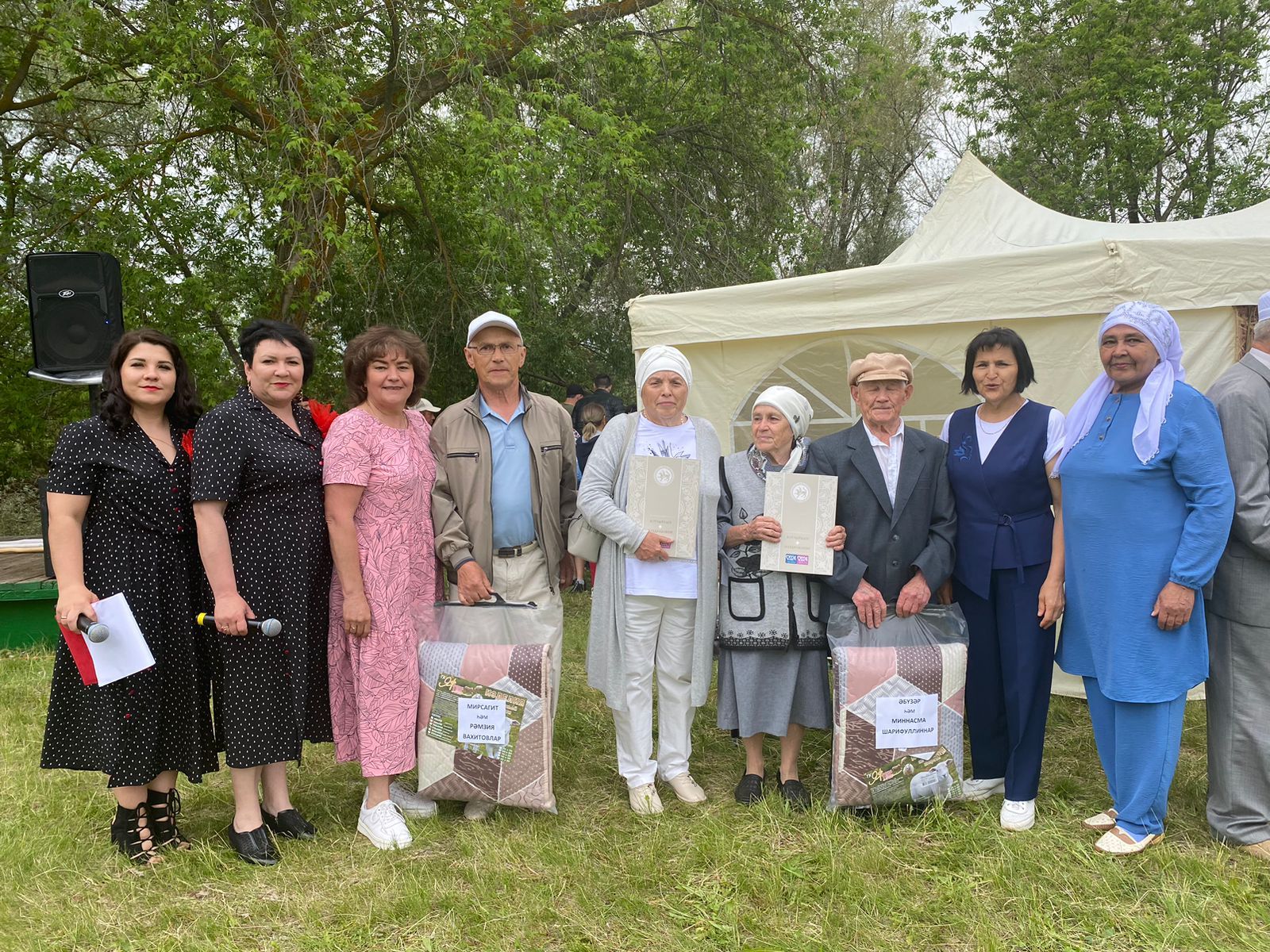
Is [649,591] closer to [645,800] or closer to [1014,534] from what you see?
[645,800]

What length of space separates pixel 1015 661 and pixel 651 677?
4.26ft

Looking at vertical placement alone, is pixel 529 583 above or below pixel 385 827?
above

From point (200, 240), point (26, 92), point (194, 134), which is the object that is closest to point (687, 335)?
point (194, 134)

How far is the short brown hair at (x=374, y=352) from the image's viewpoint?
3.13 metres

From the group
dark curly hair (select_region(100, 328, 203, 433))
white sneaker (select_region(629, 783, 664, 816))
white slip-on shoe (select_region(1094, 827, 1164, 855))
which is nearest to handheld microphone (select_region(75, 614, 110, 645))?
dark curly hair (select_region(100, 328, 203, 433))

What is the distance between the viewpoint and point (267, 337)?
303 cm

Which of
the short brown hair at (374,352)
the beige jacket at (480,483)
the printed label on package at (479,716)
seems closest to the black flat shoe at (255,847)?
the printed label on package at (479,716)

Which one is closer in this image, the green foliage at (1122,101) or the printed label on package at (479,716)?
the printed label on package at (479,716)

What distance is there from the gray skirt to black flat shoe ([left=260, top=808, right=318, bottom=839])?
1586 millimetres

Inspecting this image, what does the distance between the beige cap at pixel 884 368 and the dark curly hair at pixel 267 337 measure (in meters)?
1.95

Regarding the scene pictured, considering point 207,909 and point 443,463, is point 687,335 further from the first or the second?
point 207,909

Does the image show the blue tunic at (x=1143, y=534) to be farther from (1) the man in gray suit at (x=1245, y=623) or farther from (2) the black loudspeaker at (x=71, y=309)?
(2) the black loudspeaker at (x=71, y=309)

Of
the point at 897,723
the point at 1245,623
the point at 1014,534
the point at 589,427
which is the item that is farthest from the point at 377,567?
the point at 589,427

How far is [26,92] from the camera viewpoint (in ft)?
32.8
